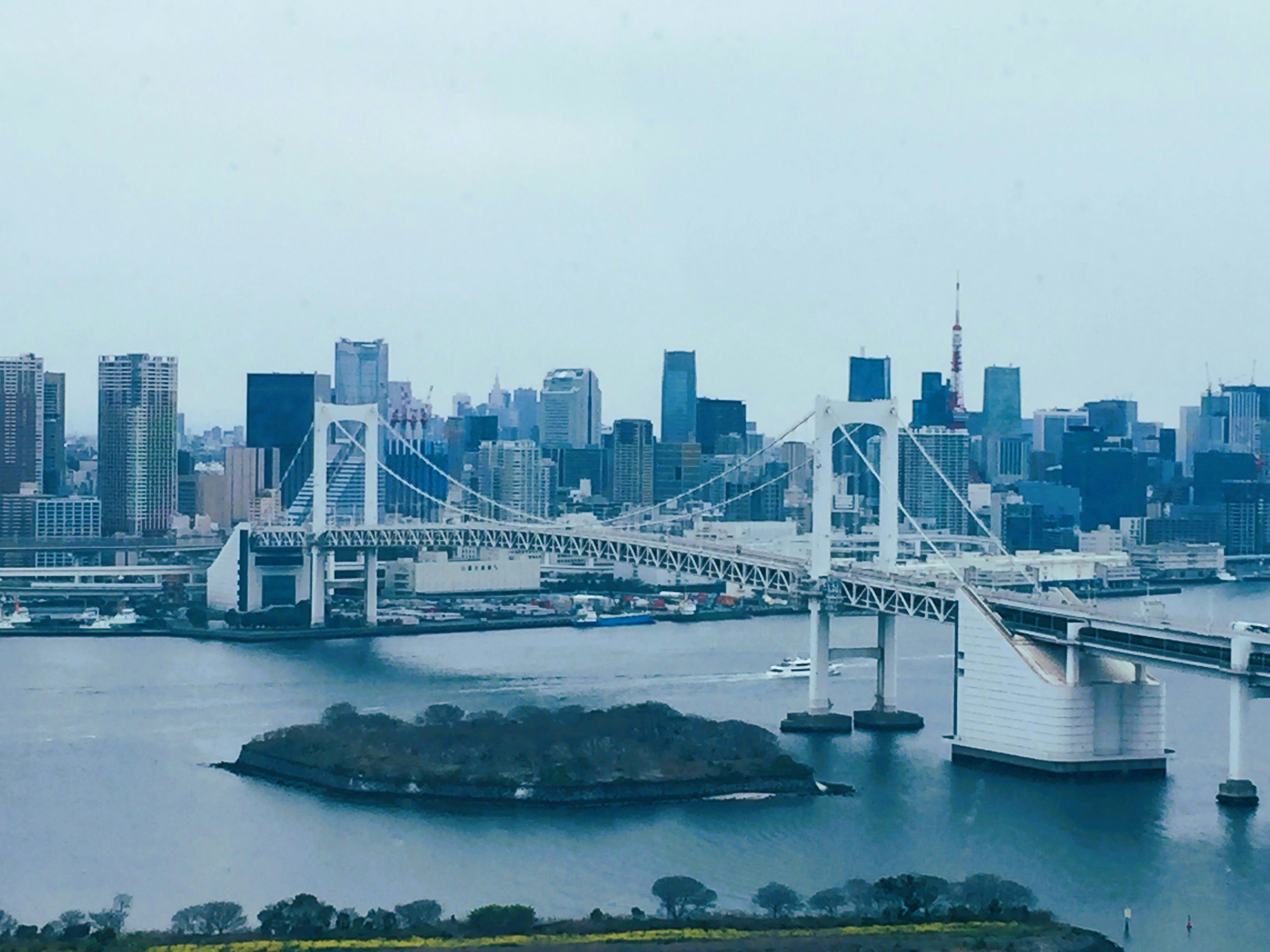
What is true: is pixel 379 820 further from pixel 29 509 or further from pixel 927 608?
pixel 29 509

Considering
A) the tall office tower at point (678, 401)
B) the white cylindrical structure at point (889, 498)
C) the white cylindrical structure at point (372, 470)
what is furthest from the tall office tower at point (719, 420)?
the white cylindrical structure at point (889, 498)

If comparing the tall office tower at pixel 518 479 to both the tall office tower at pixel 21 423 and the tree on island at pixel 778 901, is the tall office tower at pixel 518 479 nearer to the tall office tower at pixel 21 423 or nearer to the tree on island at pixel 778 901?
the tall office tower at pixel 21 423

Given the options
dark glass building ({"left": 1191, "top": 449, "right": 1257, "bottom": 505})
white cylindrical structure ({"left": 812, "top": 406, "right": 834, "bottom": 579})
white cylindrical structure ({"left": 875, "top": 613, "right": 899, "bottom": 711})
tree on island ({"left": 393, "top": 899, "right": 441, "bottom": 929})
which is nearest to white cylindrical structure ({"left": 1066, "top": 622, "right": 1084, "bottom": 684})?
white cylindrical structure ({"left": 875, "top": 613, "right": 899, "bottom": 711})

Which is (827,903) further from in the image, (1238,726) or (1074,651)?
(1074,651)

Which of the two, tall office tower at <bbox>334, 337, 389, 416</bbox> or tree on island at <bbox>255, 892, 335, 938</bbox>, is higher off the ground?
tall office tower at <bbox>334, 337, 389, 416</bbox>

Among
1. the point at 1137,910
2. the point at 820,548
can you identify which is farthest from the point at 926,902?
the point at 820,548

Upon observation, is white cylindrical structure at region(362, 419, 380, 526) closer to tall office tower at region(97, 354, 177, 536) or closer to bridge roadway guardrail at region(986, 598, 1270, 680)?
tall office tower at region(97, 354, 177, 536)

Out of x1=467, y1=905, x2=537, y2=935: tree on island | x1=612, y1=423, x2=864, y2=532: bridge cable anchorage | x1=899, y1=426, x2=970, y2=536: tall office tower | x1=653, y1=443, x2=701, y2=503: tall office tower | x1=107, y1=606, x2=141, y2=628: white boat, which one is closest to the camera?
x1=467, y1=905, x2=537, y2=935: tree on island
